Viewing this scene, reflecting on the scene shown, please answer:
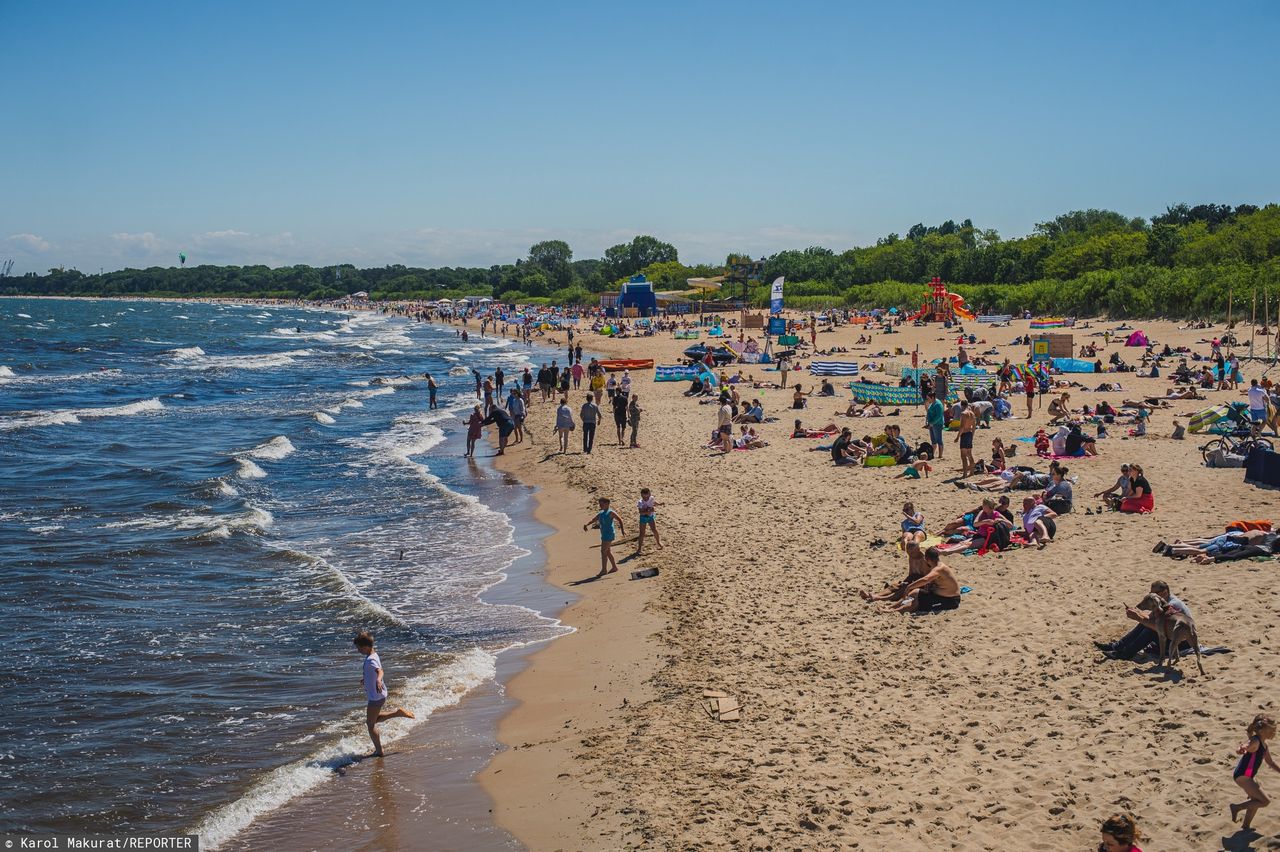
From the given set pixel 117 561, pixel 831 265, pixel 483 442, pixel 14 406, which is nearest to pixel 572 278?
pixel 831 265

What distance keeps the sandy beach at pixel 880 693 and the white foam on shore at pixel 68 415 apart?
78.6 feet

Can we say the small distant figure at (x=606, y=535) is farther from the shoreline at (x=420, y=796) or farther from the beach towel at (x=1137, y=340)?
the beach towel at (x=1137, y=340)

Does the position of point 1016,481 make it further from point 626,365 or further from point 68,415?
point 68,415

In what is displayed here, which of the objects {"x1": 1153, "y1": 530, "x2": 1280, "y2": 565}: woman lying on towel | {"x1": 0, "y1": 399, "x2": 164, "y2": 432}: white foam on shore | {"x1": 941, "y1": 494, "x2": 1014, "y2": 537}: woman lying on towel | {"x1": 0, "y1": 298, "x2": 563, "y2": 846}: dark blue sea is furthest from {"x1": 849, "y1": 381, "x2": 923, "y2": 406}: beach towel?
{"x1": 0, "y1": 399, "x2": 164, "y2": 432}: white foam on shore

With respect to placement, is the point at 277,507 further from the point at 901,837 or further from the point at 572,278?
the point at 572,278

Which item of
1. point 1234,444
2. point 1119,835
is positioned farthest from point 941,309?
point 1119,835

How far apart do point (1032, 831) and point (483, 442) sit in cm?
2222

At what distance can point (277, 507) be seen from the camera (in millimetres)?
19766

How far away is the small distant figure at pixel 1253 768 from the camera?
19.4 feet

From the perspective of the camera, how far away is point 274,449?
2670cm

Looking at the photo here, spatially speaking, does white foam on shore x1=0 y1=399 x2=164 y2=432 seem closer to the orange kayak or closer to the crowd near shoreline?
the orange kayak

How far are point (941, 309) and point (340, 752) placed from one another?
5583 cm

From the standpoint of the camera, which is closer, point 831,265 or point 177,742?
point 177,742

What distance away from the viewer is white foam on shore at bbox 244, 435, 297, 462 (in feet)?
84.6
